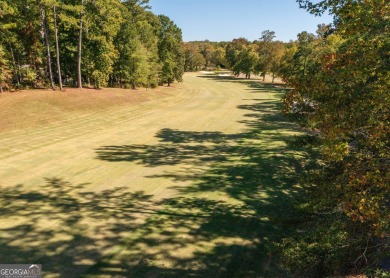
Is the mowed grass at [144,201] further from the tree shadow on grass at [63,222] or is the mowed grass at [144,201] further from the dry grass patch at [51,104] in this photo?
the dry grass patch at [51,104]

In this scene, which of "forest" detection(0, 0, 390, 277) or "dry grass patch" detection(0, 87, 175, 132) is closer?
"forest" detection(0, 0, 390, 277)

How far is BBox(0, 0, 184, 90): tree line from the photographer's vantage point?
110ft

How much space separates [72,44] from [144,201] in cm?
3491

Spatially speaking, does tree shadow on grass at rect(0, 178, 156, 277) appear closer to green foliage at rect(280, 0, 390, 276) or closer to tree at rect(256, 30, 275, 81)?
green foliage at rect(280, 0, 390, 276)

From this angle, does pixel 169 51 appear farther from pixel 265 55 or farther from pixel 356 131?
pixel 356 131

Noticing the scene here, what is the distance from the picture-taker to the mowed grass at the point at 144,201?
906 centimetres

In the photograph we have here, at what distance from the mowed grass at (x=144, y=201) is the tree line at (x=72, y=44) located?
15100mm

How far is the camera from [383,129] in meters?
6.18

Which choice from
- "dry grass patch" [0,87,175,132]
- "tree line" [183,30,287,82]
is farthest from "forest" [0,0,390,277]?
"tree line" [183,30,287,82]

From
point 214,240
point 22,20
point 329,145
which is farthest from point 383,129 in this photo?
point 22,20

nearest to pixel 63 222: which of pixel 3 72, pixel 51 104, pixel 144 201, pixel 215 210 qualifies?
pixel 144 201

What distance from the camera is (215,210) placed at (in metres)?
12.4

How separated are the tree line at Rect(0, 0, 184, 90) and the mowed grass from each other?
15.1 meters

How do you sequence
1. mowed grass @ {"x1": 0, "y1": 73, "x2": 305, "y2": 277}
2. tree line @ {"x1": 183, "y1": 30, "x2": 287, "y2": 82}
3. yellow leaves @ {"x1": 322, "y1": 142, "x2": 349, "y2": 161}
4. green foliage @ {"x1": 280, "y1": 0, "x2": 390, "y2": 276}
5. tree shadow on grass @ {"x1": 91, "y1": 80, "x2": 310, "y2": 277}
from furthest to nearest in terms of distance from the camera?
tree line @ {"x1": 183, "y1": 30, "x2": 287, "y2": 82} → mowed grass @ {"x1": 0, "y1": 73, "x2": 305, "y2": 277} → tree shadow on grass @ {"x1": 91, "y1": 80, "x2": 310, "y2": 277} → yellow leaves @ {"x1": 322, "y1": 142, "x2": 349, "y2": 161} → green foliage @ {"x1": 280, "y1": 0, "x2": 390, "y2": 276}
